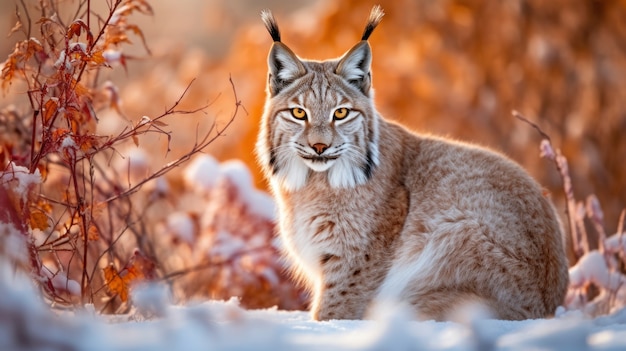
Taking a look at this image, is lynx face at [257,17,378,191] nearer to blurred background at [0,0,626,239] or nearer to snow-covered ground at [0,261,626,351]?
snow-covered ground at [0,261,626,351]

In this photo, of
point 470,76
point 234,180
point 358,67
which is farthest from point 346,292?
point 470,76

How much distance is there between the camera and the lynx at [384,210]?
401 centimetres

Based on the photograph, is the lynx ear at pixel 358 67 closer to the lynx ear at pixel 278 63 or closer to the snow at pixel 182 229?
the lynx ear at pixel 278 63

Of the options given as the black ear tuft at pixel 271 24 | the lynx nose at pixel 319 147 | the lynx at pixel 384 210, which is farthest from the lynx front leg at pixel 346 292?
the black ear tuft at pixel 271 24

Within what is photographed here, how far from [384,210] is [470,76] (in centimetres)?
705

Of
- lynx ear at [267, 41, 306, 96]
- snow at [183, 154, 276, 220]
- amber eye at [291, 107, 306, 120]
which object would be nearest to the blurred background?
snow at [183, 154, 276, 220]

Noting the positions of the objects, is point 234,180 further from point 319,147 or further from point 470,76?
point 470,76

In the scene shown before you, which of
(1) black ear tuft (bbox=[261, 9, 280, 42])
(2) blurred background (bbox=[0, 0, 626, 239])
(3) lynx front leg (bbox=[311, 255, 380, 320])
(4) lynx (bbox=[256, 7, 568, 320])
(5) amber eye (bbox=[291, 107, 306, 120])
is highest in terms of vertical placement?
(2) blurred background (bbox=[0, 0, 626, 239])

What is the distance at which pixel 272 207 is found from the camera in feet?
20.4

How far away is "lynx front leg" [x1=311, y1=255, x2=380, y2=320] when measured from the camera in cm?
417

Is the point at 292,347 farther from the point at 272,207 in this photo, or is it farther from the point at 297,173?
the point at 272,207

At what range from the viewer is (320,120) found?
426 cm

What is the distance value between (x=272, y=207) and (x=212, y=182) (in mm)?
587

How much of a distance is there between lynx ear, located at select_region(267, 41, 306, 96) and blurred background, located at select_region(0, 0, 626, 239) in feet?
14.4
